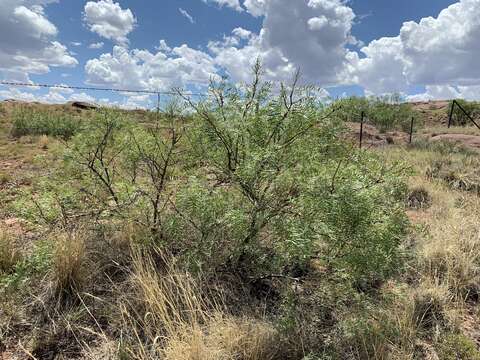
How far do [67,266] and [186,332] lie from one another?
1.47m

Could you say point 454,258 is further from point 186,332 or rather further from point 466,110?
point 466,110

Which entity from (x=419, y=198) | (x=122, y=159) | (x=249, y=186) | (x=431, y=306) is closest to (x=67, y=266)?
(x=122, y=159)

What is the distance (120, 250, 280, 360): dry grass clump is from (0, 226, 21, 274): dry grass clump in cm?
145

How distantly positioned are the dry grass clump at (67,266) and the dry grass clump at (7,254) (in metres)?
0.60

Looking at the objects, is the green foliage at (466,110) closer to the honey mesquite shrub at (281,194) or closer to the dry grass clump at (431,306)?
the dry grass clump at (431,306)

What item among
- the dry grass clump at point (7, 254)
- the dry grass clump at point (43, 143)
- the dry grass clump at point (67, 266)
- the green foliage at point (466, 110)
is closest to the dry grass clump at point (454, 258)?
the dry grass clump at point (67, 266)

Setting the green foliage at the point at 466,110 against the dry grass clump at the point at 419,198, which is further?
the green foliage at the point at 466,110

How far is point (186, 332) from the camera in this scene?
112 inches

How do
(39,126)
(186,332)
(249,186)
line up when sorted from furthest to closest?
(39,126) → (249,186) → (186,332)

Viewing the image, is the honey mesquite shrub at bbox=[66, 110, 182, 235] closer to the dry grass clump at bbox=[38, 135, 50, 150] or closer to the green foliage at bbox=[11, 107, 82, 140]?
the dry grass clump at bbox=[38, 135, 50, 150]

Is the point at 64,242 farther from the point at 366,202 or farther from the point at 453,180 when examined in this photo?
the point at 453,180

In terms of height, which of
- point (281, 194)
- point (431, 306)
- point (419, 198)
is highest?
point (281, 194)

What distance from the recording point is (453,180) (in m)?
9.43

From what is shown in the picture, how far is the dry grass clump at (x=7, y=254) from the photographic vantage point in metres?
3.99
